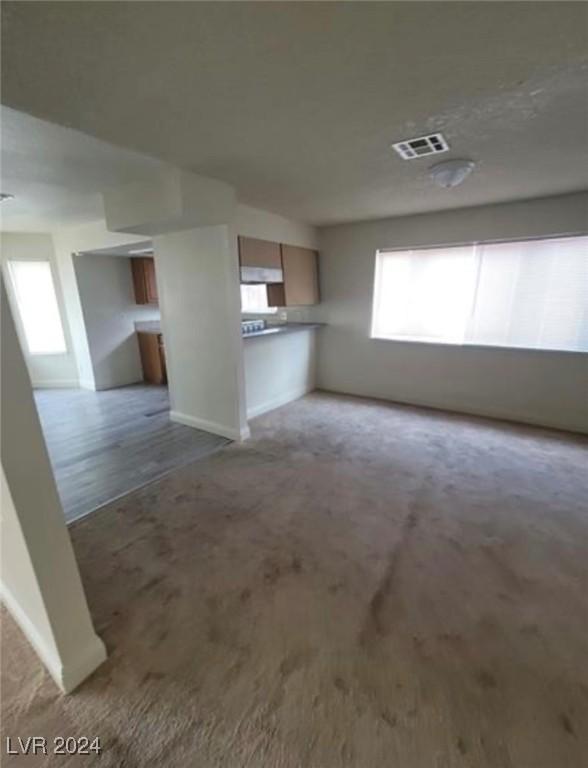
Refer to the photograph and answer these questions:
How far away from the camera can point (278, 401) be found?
4.67 m

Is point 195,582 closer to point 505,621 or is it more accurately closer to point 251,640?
point 251,640

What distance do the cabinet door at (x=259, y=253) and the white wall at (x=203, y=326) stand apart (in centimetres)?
41

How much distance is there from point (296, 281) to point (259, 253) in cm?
81

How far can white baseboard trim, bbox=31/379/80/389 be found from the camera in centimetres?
562

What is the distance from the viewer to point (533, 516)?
7.73ft

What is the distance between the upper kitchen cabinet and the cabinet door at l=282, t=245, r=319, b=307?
252cm

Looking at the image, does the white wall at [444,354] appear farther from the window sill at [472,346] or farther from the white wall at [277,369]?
the white wall at [277,369]

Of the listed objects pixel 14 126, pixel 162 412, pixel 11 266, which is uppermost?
pixel 14 126

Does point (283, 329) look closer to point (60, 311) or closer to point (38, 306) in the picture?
point (60, 311)

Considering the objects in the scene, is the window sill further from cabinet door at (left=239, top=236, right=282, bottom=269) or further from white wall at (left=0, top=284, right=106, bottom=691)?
white wall at (left=0, top=284, right=106, bottom=691)

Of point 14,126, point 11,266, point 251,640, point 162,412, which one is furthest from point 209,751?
point 11,266

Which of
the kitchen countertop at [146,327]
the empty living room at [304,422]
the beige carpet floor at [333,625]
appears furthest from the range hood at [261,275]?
the kitchen countertop at [146,327]

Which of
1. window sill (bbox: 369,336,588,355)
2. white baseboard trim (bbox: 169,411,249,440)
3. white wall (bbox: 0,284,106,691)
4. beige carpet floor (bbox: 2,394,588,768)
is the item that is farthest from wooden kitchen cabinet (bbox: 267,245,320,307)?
white wall (bbox: 0,284,106,691)

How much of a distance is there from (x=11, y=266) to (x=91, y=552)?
16.3ft
